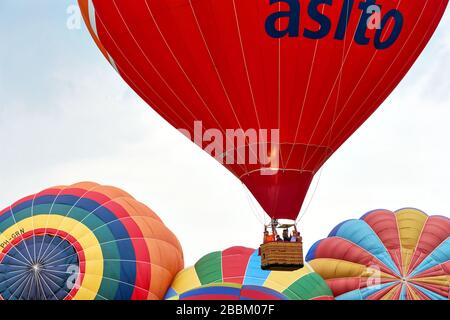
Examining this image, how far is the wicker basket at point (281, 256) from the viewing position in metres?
11.1

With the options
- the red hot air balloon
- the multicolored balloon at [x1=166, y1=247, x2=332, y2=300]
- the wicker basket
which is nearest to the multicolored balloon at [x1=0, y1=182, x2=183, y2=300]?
the multicolored balloon at [x1=166, y1=247, x2=332, y2=300]

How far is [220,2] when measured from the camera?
1127 cm

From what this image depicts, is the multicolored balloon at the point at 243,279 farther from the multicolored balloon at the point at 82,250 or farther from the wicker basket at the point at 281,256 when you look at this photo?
the wicker basket at the point at 281,256

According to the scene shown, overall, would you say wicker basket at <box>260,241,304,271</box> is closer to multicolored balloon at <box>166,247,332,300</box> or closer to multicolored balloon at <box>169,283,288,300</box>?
multicolored balloon at <box>169,283,288,300</box>

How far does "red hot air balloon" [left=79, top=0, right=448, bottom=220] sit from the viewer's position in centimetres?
1137

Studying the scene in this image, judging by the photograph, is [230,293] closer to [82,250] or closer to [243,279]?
[243,279]

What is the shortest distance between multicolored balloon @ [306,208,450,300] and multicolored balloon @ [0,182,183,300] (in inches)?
89.8

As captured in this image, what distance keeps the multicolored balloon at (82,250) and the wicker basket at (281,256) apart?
356 cm

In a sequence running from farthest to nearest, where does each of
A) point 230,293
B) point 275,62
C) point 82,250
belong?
point 82,250 → point 230,293 → point 275,62

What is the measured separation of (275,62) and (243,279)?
3.69 m

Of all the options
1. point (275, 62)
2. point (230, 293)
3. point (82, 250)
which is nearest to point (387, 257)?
point (230, 293)

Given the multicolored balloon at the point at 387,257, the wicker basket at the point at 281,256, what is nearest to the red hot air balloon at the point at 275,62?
the wicker basket at the point at 281,256

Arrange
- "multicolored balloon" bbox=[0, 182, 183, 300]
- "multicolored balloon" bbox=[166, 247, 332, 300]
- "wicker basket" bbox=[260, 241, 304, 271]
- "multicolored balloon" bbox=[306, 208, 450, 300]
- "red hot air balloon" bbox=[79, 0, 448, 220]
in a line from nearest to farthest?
1. "wicker basket" bbox=[260, 241, 304, 271]
2. "red hot air balloon" bbox=[79, 0, 448, 220]
3. "multicolored balloon" bbox=[166, 247, 332, 300]
4. "multicolored balloon" bbox=[0, 182, 183, 300]
5. "multicolored balloon" bbox=[306, 208, 450, 300]

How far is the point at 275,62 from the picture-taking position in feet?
37.8
